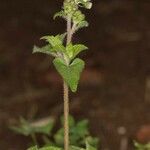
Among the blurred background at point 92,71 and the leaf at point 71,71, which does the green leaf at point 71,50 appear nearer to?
the leaf at point 71,71

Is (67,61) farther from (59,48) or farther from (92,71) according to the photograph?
(92,71)

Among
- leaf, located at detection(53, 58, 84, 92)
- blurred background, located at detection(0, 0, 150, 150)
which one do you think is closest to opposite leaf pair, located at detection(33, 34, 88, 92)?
leaf, located at detection(53, 58, 84, 92)

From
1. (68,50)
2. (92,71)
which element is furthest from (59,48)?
(92,71)

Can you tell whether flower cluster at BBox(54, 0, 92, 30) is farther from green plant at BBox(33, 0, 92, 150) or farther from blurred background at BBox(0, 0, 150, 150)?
blurred background at BBox(0, 0, 150, 150)

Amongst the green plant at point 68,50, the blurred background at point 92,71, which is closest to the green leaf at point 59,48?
the green plant at point 68,50

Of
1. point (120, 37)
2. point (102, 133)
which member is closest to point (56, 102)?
point (102, 133)
